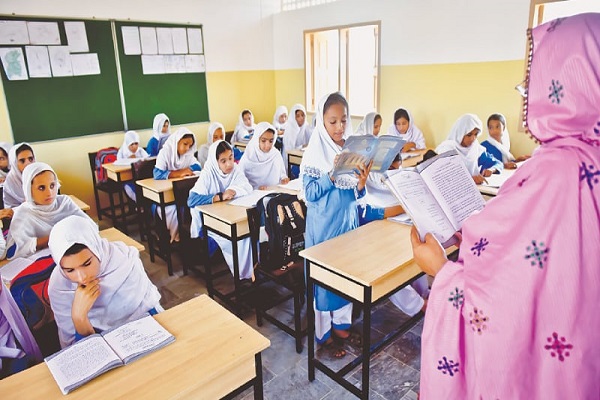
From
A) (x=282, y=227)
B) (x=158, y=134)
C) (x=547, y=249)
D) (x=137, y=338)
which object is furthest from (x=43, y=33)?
(x=547, y=249)

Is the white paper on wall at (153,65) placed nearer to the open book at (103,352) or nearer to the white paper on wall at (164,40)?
the white paper on wall at (164,40)

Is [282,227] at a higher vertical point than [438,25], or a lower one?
lower

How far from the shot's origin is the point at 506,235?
89cm

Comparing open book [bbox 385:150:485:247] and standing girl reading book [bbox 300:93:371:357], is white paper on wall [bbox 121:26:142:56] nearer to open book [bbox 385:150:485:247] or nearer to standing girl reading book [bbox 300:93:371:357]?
standing girl reading book [bbox 300:93:371:357]

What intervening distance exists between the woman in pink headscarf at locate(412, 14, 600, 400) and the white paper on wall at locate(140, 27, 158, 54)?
5705 millimetres

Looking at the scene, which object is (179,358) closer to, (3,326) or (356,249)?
(3,326)

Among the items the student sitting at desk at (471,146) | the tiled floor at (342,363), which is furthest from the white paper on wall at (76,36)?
the student sitting at desk at (471,146)

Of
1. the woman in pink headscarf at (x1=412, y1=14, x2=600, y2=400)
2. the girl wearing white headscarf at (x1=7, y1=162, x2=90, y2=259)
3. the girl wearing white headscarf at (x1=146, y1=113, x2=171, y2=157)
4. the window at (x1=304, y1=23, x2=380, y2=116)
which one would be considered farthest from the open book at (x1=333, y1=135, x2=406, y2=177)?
the window at (x1=304, y1=23, x2=380, y2=116)

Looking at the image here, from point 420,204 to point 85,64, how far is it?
17.0ft

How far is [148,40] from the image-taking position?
569 cm

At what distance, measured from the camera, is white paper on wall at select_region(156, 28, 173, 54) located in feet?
19.0

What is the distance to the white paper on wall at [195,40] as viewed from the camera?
20.2 ft

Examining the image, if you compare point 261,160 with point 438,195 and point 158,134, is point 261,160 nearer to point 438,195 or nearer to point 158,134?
point 158,134

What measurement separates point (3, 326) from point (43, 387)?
53 centimetres
